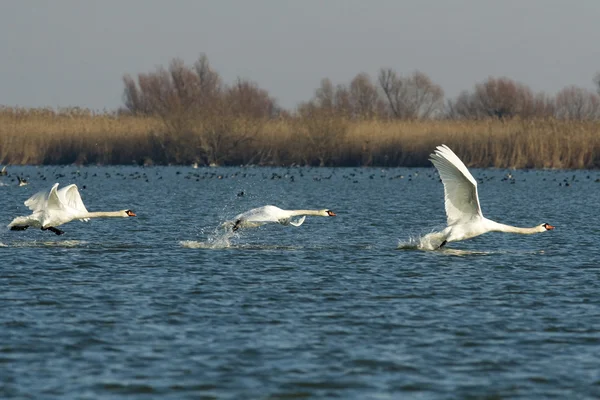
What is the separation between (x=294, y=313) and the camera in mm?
12805

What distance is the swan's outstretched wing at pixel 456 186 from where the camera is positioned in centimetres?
1638

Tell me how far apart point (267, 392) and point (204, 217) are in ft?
67.2

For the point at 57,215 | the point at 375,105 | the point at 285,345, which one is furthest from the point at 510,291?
the point at 375,105

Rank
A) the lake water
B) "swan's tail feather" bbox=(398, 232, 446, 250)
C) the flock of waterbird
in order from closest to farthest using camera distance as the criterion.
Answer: the lake water, the flock of waterbird, "swan's tail feather" bbox=(398, 232, 446, 250)

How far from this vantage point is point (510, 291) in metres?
14.7

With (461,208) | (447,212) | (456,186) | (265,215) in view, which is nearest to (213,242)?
(265,215)

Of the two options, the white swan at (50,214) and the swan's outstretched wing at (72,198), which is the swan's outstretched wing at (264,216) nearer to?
the white swan at (50,214)

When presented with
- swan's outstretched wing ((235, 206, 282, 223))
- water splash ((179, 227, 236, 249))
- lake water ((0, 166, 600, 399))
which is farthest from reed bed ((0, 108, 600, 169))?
swan's outstretched wing ((235, 206, 282, 223))

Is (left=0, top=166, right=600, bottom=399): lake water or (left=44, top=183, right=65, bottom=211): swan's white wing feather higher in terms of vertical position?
(left=44, top=183, right=65, bottom=211): swan's white wing feather

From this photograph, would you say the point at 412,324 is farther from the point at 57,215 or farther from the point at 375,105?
the point at 375,105

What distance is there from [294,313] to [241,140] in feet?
176

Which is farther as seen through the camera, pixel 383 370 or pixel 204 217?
pixel 204 217

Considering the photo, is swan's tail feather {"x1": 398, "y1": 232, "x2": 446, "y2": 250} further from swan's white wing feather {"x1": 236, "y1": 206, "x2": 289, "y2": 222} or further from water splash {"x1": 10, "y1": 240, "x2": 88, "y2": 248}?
water splash {"x1": 10, "y1": 240, "x2": 88, "y2": 248}

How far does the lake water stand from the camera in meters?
9.45
